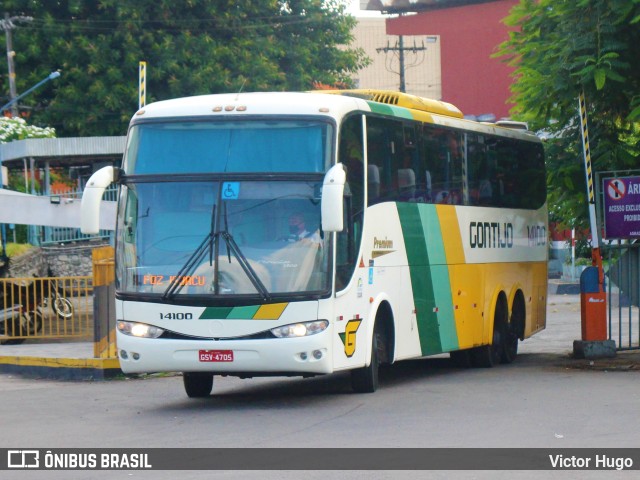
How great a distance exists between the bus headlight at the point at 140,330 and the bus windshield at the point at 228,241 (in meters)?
0.34

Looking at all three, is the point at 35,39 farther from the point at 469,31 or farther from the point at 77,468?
the point at 77,468

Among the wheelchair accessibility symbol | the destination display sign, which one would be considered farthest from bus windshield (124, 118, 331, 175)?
the destination display sign

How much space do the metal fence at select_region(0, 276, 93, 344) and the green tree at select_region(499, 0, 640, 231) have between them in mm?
7850

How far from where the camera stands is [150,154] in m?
13.8

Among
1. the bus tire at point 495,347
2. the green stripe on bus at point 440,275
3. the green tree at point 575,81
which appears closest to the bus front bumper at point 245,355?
the green stripe on bus at point 440,275

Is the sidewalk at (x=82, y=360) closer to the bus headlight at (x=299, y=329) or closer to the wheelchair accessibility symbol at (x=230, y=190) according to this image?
the wheelchair accessibility symbol at (x=230, y=190)

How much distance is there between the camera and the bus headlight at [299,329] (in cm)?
1312

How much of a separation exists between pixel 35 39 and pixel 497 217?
32785 mm

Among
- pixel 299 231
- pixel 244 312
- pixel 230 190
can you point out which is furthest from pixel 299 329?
pixel 230 190

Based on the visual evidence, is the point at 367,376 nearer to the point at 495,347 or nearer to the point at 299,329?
the point at 299,329

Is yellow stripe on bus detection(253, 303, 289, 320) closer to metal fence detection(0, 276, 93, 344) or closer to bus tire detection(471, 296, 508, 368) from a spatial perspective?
bus tire detection(471, 296, 508, 368)

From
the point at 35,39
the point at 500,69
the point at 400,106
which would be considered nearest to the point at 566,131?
the point at 400,106

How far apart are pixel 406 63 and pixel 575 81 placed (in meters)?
62.6

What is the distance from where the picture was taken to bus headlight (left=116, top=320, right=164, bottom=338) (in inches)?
527
